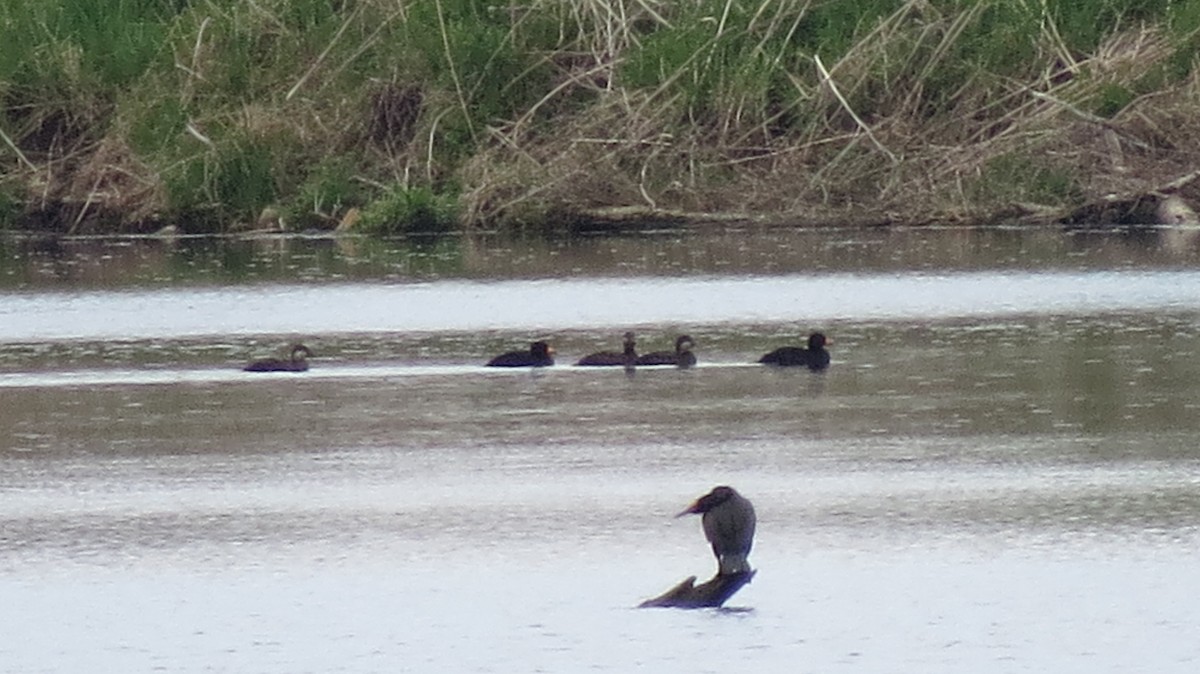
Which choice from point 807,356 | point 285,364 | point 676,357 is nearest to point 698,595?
Result: point 807,356

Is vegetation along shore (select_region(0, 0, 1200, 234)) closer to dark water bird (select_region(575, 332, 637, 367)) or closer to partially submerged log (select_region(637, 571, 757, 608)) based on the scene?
dark water bird (select_region(575, 332, 637, 367))

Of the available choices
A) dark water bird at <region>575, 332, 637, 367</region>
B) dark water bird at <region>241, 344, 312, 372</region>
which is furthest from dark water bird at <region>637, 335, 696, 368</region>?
dark water bird at <region>241, 344, 312, 372</region>

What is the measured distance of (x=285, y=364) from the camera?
60.4 ft

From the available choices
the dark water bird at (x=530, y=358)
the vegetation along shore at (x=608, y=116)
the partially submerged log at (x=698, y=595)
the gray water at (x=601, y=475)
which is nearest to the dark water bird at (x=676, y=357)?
the gray water at (x=601, y=475)

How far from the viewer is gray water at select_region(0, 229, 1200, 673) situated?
9.77 m

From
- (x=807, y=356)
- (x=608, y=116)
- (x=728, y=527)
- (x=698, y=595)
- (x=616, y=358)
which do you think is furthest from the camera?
(x=608, y=116)

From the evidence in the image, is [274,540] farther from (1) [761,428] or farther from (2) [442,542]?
(1) [761,428]

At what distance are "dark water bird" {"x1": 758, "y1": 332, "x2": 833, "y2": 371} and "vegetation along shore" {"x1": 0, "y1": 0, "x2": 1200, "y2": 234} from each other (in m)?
12.7

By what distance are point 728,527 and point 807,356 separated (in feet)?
25.4

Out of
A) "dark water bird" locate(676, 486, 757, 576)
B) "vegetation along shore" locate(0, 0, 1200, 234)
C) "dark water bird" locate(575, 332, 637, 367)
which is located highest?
"vegetation along shore" locate(0, 0, 1200, 234)

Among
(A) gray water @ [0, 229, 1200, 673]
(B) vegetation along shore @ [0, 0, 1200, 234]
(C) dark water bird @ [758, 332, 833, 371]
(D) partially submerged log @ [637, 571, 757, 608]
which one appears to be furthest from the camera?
(B) vegetation along shore @ [0, 0, 1200, 234]

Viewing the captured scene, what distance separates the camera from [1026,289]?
22969mm

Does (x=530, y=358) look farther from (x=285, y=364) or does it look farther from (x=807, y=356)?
(x=807, y=356)

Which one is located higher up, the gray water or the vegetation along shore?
the vegetation along shore
